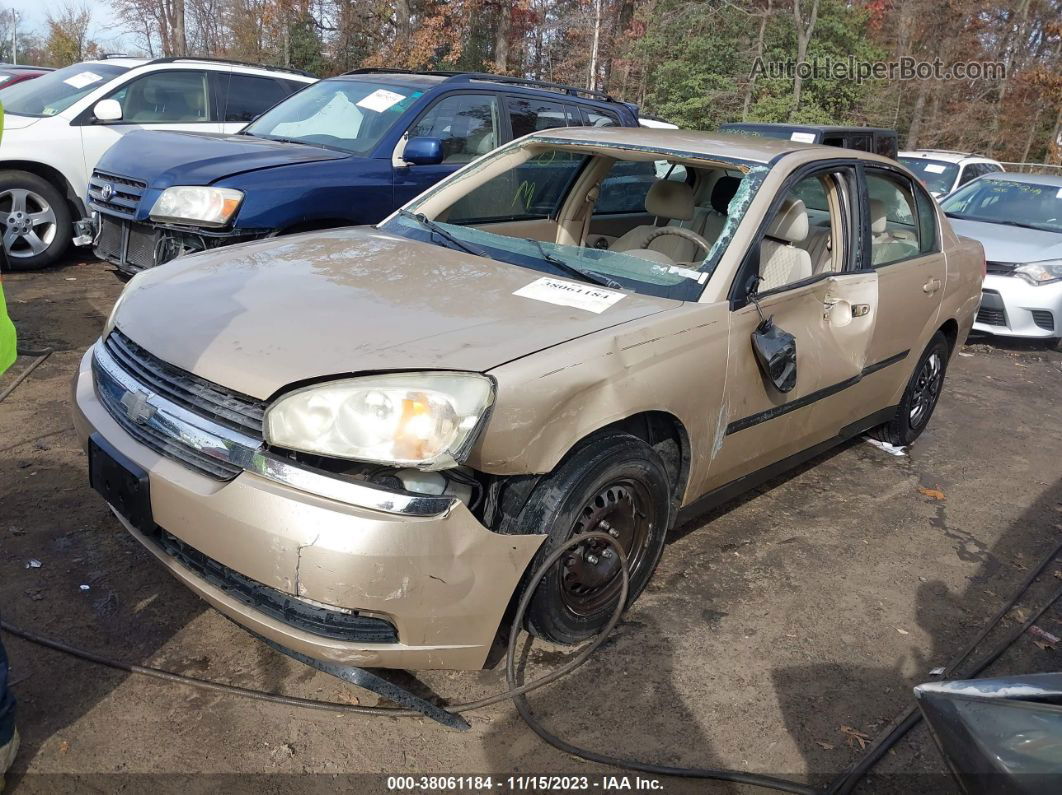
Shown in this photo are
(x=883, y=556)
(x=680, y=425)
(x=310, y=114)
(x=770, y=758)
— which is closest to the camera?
(x=770, y=758)

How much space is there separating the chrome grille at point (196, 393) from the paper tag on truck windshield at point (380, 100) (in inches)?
155

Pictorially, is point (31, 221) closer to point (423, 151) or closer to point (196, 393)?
point (423, 151)

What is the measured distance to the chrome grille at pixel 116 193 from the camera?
585 cm

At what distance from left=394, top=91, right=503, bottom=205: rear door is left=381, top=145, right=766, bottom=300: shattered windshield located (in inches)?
71.2

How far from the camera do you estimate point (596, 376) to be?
2580mm

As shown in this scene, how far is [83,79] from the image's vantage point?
26.3ft

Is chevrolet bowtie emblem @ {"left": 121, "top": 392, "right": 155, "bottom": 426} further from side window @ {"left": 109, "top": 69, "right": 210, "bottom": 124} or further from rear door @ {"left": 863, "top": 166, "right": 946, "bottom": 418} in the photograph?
side window @ {"left": 109, "top": 69, "right": 210, "bottom": 124}

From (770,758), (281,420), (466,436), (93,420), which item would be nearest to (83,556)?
(93,420)

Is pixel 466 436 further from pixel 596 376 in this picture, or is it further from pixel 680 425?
pixel 680 425

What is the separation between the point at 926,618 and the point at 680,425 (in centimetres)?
134

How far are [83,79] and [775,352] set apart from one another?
7.41 m

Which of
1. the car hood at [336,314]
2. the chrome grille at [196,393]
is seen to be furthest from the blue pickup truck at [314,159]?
the chrome grille at [196,393]

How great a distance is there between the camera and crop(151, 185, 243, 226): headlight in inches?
208
